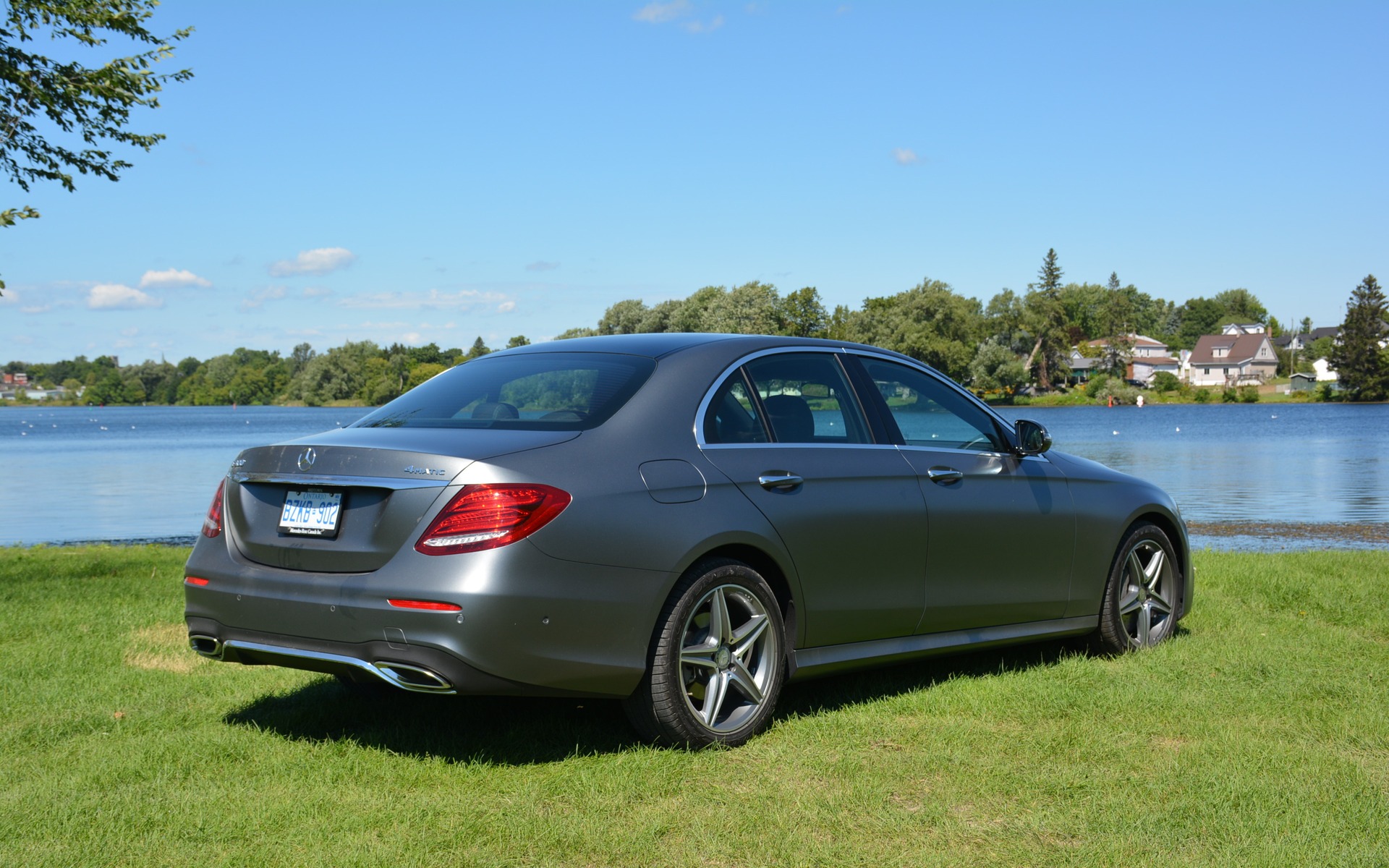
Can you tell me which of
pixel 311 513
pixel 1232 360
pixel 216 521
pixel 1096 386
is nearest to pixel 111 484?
pixel 216 521

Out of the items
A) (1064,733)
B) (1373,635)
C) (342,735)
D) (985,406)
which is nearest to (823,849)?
(1064,733)

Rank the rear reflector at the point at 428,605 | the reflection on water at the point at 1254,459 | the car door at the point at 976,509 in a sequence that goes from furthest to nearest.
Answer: the reflection on water at the point at 1254,459 < the car door at the point at 976,509 < the rear reflector at the point at 428,605

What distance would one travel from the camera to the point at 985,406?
6258mm

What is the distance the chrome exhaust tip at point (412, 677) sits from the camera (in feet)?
13.4

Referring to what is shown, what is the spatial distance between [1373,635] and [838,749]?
4.28 metres

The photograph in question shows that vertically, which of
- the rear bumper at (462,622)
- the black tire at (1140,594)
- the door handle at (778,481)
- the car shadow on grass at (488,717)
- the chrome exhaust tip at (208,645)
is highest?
the door handle at (778,481)

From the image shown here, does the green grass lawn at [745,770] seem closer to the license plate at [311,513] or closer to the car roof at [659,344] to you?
the license plate at [311,513]

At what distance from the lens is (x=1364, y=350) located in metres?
108

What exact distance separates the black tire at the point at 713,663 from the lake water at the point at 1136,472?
1363 centimetres

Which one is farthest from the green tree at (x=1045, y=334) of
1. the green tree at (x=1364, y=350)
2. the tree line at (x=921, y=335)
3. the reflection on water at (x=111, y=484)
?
the reflection on water at (x=111, y=484)

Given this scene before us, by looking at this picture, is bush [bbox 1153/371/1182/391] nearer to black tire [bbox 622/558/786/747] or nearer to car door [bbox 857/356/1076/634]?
car door [bbox 857/356/1076/634]

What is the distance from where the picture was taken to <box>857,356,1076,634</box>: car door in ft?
18.4

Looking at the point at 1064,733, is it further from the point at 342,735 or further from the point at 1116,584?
the point at 342,735

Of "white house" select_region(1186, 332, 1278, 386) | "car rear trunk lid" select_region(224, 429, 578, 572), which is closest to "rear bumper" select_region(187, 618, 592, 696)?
"car rear trunk lid" select_region(224, 429, 578, 572)
